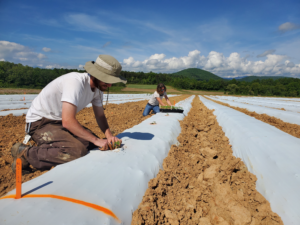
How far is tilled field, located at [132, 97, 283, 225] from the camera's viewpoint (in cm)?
146

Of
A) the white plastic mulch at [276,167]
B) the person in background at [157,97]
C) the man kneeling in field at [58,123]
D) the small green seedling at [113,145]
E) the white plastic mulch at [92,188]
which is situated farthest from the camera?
the person in background at [157,97]

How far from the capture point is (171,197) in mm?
1748

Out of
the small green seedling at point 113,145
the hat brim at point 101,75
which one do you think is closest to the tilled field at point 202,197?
the small green seedling at point 113,145

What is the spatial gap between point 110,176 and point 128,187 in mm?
207

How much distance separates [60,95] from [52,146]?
2.08ft

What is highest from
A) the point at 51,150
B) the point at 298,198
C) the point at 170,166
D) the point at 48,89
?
the point at 48,89

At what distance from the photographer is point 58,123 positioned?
2.06 m

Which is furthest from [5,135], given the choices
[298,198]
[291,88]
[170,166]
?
[291,88]

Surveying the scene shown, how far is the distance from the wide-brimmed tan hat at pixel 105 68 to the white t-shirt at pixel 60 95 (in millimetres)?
148

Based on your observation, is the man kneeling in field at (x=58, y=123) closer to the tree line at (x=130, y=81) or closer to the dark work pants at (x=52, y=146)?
the dark work pants at (x=52, y=146)

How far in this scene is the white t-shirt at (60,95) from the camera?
1.68 meters

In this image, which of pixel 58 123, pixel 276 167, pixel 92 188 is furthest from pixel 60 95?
pixel 276 167

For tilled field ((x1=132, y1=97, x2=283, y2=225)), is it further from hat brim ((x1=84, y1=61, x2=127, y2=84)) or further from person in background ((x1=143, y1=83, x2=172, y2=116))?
person in background ((x1=143, y1=83, x2=172, y2=116))

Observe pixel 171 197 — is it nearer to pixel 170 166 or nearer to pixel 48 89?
pixel 170 166
